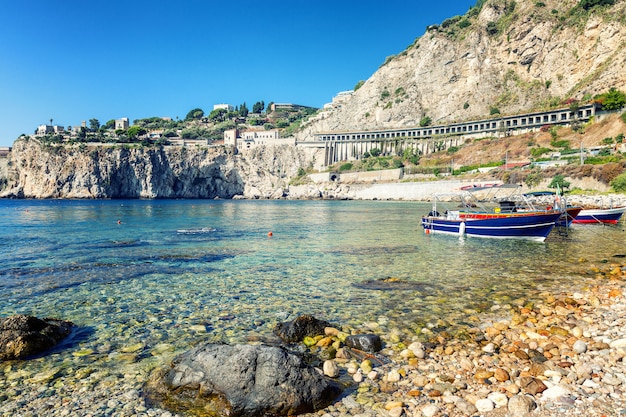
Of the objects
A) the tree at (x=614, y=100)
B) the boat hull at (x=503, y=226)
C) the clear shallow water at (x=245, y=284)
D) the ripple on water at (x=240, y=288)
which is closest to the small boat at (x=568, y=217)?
the clear shallow water at (x=245, y=284)

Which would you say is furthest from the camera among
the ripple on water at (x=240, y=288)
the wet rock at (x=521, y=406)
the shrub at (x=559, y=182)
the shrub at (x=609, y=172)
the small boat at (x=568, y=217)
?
the shrub at (x=559, y=182)

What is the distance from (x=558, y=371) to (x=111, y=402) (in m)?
6.29

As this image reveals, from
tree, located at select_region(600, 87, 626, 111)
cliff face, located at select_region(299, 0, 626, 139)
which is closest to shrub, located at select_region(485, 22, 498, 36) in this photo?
cliff face, located at select_region(299, 0, 626, 139)

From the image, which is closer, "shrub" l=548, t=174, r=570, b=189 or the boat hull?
the boat hull

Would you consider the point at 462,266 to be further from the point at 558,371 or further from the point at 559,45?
the point at 559,45

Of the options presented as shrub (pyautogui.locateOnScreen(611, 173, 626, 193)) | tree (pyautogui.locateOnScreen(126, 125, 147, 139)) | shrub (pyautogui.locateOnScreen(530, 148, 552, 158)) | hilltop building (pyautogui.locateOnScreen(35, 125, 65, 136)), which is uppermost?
hilltop building (pyautogui.locateOnScreen(35, 125, 65, 136))

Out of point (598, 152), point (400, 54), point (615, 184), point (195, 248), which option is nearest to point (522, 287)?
point (195, 248)

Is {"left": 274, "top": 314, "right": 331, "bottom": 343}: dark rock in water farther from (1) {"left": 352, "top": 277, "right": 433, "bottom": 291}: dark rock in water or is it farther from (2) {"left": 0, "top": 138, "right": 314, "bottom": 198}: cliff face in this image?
(2) {"left": 0, "top": 138, "right": 314, "bottom": 198}: cliff face

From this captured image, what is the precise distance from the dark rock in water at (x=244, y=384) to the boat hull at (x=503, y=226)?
20926mm

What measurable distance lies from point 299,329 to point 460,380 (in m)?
3.13

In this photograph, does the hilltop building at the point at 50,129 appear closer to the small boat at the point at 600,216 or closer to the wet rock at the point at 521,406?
the small boat at the point at 600,216

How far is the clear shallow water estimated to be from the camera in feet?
26.2

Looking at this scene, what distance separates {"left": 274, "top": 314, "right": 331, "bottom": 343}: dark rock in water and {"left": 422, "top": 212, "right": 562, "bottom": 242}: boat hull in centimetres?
1905

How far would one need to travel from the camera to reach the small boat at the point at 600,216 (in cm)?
3122
